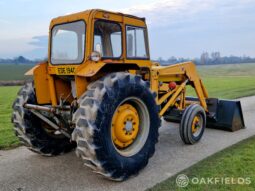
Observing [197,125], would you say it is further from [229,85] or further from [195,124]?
[229,85]

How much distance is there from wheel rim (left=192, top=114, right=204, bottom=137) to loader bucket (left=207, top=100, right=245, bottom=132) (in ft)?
3.52

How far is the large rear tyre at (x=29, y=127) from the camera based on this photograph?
524 centimetres

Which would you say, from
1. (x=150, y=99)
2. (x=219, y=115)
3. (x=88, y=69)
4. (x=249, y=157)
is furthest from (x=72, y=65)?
(x=219, y=115)

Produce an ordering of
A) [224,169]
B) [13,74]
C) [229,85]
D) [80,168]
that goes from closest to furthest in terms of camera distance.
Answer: [224,169]
[80,168]
[229,85]
[13,74]

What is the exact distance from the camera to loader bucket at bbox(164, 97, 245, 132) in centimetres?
754

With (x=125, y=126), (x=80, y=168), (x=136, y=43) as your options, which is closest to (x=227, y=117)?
(x=136, y=43)

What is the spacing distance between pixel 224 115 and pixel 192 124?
1.66m

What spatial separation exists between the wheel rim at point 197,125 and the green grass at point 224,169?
Answer: 87 cm

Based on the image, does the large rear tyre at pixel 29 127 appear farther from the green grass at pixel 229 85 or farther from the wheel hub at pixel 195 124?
the green grass at pixel 229 85

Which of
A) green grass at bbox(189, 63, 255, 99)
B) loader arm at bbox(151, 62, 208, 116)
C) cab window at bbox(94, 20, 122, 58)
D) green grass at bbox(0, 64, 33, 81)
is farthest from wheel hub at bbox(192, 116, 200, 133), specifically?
green grass at bbox(0, 64, 33, 81)

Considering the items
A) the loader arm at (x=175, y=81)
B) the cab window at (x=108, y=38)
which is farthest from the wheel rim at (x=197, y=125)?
the cab window at (x=108, y=38)

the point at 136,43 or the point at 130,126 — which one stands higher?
the point at 136,43

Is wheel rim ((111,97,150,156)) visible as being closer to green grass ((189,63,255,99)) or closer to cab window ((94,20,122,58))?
cab window ((94,20,122,58))

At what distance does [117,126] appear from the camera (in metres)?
4.59
